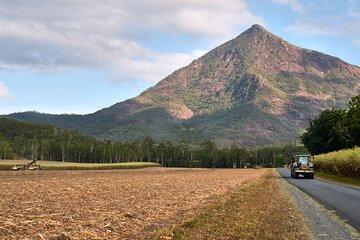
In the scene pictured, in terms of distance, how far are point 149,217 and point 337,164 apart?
2075 inches

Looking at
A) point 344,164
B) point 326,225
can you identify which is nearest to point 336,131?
point 344,164

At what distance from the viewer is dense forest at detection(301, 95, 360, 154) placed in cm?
9375

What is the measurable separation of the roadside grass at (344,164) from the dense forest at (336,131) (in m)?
16.0

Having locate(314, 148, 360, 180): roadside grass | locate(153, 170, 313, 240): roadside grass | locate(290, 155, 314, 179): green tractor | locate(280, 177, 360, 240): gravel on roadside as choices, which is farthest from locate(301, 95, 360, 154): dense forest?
locate(153, 170, 313, 240): roadside grass

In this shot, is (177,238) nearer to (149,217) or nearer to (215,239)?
(215,239)

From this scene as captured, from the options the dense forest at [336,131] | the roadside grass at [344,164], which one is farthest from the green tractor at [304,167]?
the dense forest at [336,131]

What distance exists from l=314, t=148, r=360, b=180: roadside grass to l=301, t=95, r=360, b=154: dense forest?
52.6 ft

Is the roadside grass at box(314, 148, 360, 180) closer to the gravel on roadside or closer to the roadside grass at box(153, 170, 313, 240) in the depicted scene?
the gravel on roadside

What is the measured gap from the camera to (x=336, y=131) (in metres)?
103

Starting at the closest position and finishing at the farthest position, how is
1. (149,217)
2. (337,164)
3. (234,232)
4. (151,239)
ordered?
(151,239), (234,232), (149,217), (337,164)

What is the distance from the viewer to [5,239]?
12.9 meters

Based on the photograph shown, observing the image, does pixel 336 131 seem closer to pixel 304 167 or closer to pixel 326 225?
pixel 304 167

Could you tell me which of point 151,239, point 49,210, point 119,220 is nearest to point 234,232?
point 151,239

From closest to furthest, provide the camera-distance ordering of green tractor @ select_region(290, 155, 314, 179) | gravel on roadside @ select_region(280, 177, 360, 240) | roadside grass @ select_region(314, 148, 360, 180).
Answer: gravel on roadside @ select_region(280, 177, 360, 240), roadside grass @ select_region(314, 148, 360, 180), green tractor @ select_region(290, 155, 314, 179)
